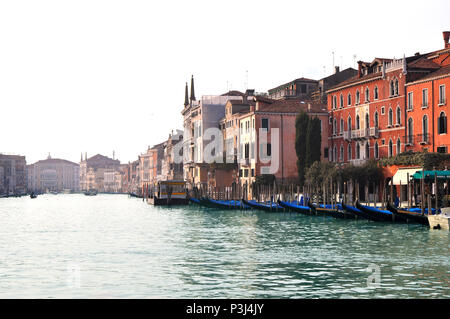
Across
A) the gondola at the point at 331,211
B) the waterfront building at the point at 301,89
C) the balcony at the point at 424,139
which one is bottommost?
the gondola at the point at 331,211

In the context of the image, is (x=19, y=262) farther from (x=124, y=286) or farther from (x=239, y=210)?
(x=239, y=210)

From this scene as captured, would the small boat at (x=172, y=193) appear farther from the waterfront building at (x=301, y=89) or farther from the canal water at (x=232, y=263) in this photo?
the canal water at (x=232, y=263)

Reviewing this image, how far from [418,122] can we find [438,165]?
358 cm

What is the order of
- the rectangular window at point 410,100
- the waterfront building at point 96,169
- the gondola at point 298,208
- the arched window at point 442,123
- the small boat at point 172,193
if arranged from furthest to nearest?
1. the waterfront building at point 96,169
2. the small boat at point 172,193
3. the rectangular window at point 410,100
4. the gondola at point 298,208
5. the arched window at point 442,123

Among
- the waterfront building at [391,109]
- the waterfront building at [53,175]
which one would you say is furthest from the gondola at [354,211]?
Answer: the waterfront building at [53,175]

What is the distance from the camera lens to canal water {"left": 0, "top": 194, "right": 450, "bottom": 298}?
1183cm

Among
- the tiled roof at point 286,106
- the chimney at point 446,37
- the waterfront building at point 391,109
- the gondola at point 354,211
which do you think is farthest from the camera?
the tiled roof at point 286,106

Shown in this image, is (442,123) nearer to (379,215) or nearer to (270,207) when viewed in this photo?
(379,215)

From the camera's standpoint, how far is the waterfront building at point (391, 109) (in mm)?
33719

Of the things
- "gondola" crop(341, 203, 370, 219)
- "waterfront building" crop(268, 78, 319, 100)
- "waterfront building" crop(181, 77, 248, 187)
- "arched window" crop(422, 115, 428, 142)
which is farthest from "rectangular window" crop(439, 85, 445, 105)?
"waterfront building" crop(181, 77, 248, 187)

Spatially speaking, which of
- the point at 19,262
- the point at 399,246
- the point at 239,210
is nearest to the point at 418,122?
the point at 239,210

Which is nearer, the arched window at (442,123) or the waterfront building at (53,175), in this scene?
the arched window at (442,123)

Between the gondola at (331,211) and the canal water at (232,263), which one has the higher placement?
the gondola at (331,211)

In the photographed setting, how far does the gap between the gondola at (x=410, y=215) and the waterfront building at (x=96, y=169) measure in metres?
144
